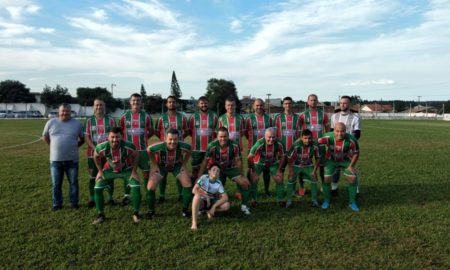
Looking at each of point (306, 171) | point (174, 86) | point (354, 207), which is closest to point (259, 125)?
point (306, 171)

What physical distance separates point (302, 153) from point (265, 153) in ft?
1.98

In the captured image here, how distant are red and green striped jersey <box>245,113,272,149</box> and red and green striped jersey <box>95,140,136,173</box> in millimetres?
2163

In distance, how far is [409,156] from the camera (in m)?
10.5

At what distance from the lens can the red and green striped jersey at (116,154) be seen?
496 centimetres

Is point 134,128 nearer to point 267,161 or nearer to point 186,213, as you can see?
point 186,213

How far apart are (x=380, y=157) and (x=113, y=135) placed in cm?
846

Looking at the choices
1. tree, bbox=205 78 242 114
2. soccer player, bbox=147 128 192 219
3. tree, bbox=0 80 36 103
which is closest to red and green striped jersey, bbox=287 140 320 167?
soccer player, bbox=147 128 192 219

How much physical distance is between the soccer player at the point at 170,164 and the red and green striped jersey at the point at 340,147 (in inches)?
90.1

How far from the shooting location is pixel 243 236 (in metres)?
4.19

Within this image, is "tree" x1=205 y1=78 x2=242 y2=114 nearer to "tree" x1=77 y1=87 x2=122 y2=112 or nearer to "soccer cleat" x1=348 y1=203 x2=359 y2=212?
"tree" x1=77 y1=87 x2=122 y2=112

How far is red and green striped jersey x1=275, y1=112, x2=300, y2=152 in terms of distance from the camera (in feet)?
20.2

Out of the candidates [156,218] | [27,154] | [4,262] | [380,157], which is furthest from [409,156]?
[27,154]

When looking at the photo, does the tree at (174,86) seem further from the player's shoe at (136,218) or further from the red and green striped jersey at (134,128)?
the player's shoe at (136,218)

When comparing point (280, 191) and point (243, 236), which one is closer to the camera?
point (243, 236)
